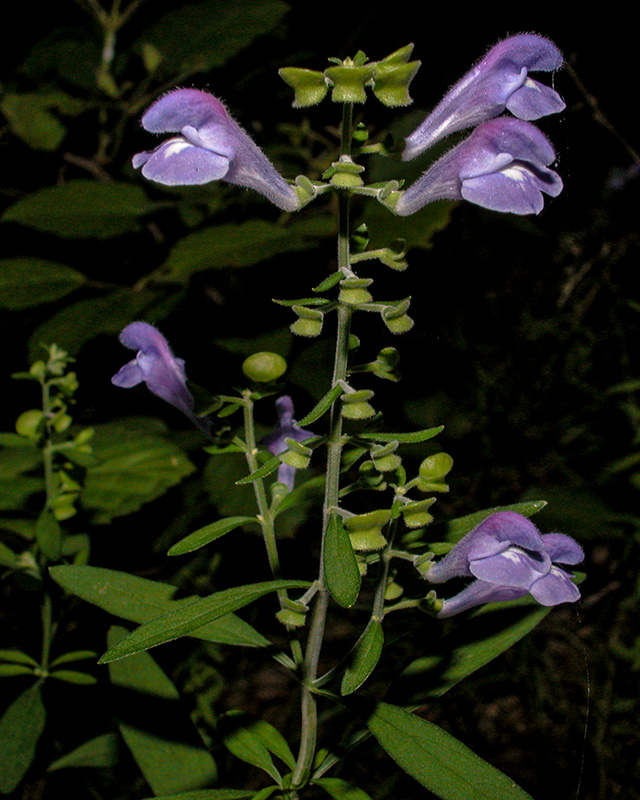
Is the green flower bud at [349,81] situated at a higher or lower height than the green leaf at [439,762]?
higher

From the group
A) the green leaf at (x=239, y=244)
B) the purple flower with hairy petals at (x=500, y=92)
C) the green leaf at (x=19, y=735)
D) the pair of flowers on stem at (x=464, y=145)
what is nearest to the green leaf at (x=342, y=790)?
the green leaf at (x=19, y=735)

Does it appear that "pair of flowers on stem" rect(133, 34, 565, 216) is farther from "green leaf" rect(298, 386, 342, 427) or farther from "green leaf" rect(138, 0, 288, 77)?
"green leaf" rect(138, 0, 288, 77)

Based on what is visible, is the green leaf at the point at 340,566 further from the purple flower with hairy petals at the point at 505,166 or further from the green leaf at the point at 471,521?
the purple flower with hairy petals at the point at 505,166

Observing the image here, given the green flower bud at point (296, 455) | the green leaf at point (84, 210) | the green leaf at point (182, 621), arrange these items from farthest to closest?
the green leaf at point (84, 210), the green flower bud at point (296, 455), the green leaf at point (182, 621)

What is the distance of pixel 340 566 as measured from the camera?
947 mm

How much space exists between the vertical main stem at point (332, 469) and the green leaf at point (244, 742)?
59mm

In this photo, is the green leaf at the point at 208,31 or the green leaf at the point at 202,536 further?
the green leaf at the point at 208,31

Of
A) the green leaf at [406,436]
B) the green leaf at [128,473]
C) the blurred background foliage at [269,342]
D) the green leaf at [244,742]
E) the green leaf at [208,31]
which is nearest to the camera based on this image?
the green leaf at [406,436]

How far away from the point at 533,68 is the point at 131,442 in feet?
5.43

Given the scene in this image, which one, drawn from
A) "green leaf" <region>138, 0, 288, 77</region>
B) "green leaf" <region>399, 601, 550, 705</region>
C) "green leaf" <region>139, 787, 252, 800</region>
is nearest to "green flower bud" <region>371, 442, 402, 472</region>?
"green leaf" <region>399, 601, 550, 705</region>

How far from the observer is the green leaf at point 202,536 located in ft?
Answer: 3.41

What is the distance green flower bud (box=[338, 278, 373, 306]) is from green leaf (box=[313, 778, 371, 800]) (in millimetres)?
750

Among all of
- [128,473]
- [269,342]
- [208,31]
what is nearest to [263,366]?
[128,473]

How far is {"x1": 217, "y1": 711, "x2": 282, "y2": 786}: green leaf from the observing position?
124 centimetres
